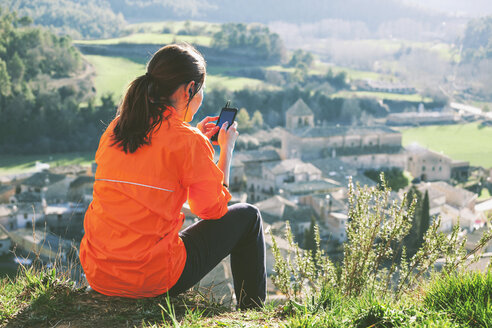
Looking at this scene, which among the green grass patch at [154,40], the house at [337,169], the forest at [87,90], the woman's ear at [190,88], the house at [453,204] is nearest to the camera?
the woman's ear at [190,88]

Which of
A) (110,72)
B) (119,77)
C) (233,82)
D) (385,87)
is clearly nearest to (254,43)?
(233,82)

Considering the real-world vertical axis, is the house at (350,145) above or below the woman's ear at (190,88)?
below

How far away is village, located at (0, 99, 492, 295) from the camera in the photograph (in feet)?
44.8

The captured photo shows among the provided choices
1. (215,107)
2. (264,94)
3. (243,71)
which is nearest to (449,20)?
(243,71)

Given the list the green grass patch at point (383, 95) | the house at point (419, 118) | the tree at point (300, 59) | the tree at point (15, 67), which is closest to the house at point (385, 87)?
the green grass patch at point (383, 95)

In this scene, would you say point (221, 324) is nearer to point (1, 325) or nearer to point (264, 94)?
point (1, 325)

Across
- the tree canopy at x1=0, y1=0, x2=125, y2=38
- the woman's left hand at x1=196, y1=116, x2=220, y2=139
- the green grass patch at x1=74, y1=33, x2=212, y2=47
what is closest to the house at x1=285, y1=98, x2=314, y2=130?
the green grass patch at x1=74, y1=33, x2=212, y2=47

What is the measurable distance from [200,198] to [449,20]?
71.3 meters

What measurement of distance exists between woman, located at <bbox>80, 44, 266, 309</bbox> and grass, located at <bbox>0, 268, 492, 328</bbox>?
0.10m

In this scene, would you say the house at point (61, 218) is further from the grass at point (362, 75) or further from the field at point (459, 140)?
the grass at point (362, 75)

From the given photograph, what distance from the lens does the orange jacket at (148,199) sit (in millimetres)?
1443

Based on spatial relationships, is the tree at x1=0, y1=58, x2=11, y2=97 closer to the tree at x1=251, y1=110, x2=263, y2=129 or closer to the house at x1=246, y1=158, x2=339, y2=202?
the tree at x1=251, y1=110, x2=263, y2=129

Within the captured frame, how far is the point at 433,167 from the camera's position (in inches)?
917

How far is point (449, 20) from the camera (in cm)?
6544
